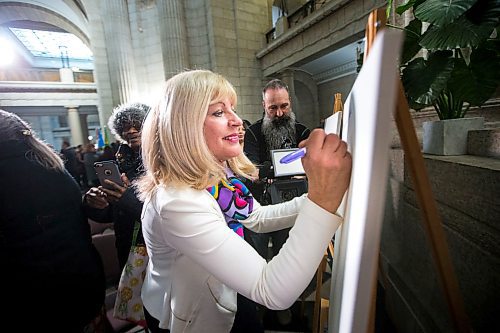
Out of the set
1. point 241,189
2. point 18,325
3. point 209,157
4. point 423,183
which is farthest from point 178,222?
point 18,325

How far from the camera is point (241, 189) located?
44.8 inches

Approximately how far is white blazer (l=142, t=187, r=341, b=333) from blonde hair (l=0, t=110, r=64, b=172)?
860 mm

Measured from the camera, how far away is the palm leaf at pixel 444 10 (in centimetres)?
106

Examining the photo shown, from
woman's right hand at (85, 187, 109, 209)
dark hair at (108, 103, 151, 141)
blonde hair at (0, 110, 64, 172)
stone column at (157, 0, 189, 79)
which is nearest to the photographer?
blonde hair at (0, 110, 64, 172)

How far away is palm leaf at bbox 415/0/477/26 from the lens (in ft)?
3.48

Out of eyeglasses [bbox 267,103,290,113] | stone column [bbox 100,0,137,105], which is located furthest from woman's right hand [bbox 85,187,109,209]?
stone column [bbox 100,0,137,105]

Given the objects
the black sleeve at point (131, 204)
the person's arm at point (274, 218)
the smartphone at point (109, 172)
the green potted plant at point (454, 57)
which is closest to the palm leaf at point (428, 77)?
the green potted plant at point (454, 57)

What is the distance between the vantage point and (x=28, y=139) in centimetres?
134

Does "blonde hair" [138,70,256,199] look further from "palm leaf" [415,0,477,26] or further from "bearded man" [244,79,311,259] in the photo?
"bearded man" [244,79,311,259]

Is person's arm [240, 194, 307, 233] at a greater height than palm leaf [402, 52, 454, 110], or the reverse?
palm leaf [402, 52, 454, 110]

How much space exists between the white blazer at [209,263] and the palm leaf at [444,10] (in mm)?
1070

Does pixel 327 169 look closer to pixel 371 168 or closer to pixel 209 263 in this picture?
pixel 371 168

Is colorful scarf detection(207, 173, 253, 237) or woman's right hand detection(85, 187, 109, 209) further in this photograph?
woman's right hand detection(85, 187, 109, 209)

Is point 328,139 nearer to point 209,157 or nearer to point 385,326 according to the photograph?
point 209,157
